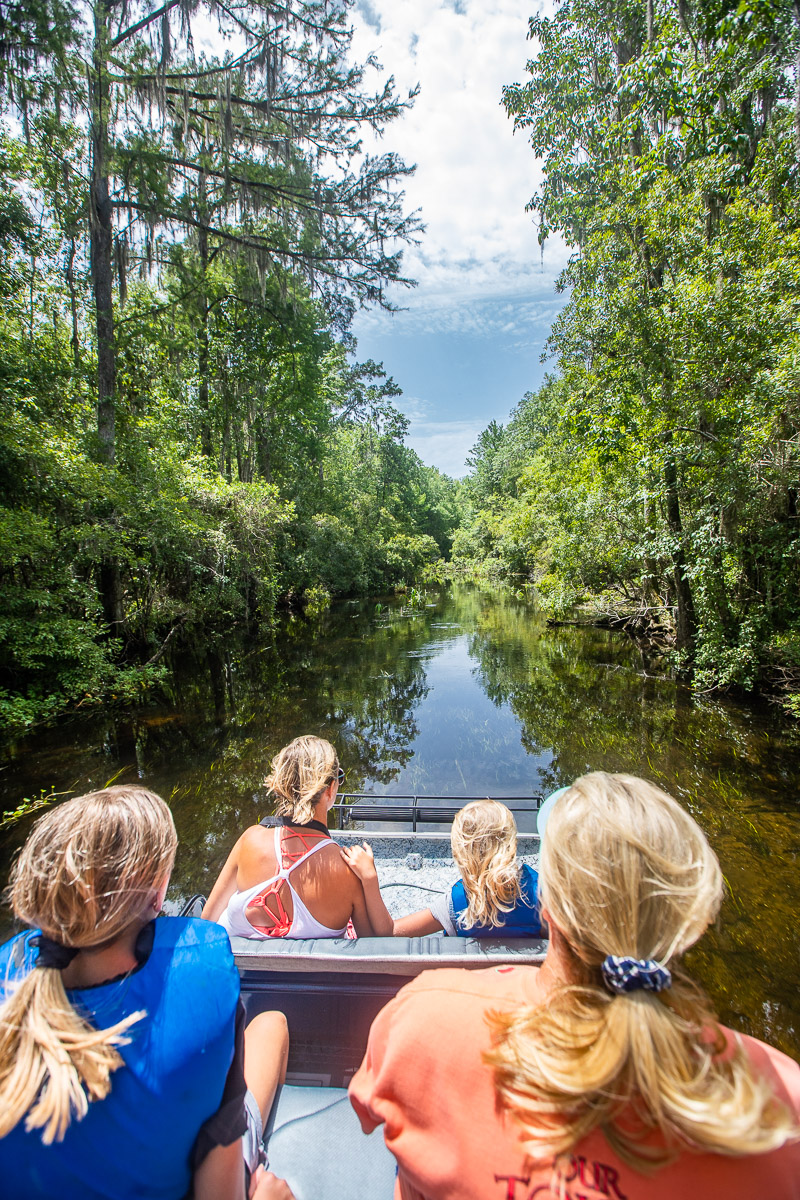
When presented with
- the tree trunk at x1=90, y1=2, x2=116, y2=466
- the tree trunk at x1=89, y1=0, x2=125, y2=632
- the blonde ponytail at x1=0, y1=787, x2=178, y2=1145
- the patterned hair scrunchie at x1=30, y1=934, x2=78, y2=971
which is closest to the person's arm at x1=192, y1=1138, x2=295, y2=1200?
the blonde ponytail at x1=0, y1=787, x2=178, y2=1145

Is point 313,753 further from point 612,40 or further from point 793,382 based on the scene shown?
point 612,40

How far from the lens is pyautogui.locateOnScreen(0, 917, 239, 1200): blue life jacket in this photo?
947mm

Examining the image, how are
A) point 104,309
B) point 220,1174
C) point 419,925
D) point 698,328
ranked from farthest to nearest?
point 104,309
point 698,328
point 419,925
point 220,1174

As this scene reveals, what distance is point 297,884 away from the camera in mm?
2186

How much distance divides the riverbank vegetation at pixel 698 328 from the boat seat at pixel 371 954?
7282 mm

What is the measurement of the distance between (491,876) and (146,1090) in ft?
4.95

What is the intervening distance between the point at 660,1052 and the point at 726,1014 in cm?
346

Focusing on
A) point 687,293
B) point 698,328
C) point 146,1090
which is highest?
point 687,293

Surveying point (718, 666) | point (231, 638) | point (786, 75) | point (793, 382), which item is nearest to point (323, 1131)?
point (793, 382)

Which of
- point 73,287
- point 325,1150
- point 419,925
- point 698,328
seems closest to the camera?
point 325,1150

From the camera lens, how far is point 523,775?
22.4ft

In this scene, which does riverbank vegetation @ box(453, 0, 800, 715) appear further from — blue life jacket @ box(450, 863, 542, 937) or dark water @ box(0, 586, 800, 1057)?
blue life jacket @ box(450, 863, 542, 937)

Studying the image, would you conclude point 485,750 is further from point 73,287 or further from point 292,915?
point 73,287

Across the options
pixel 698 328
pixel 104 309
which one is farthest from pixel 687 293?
pixel 104 309
